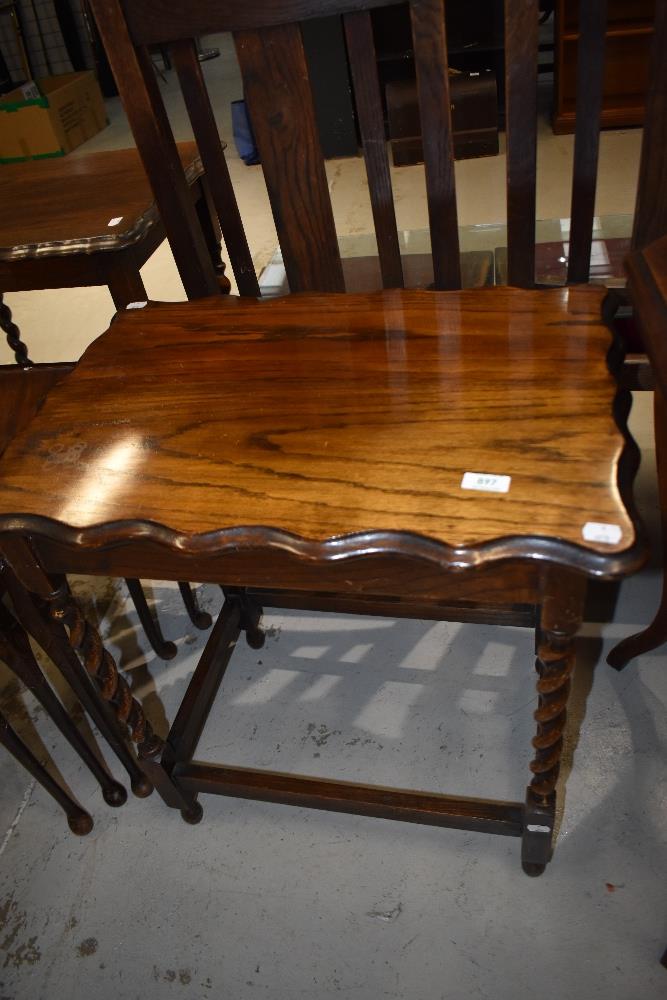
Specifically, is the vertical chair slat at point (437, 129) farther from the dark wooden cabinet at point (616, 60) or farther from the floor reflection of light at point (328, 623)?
the dark wooden cabinet at point (616, 60)

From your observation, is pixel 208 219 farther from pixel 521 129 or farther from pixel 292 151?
pixel 521 129

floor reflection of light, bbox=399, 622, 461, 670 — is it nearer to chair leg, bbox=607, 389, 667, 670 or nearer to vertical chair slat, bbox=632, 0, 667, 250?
chair leg, bbox=607, 389, 667, 670

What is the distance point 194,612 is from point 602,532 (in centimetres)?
116

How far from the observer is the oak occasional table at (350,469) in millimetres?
832

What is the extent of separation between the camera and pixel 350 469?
35.7 inches

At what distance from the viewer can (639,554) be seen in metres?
0.76

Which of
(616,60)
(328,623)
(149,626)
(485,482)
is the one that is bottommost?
(328,623)

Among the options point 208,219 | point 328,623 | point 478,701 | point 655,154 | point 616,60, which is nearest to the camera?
point 655,154

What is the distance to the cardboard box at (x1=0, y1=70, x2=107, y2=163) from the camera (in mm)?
4602

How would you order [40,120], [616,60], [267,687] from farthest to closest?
1. [40,120]
2. [616,60]
3. [267,687]

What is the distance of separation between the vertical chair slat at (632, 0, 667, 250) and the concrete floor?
0.77m

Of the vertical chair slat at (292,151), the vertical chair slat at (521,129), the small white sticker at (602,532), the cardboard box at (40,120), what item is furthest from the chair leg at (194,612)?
the cardboard box at (40,120)

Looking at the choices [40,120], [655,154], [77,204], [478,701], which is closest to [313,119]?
[655,154]

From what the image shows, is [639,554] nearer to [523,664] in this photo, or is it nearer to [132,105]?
[523,664]
